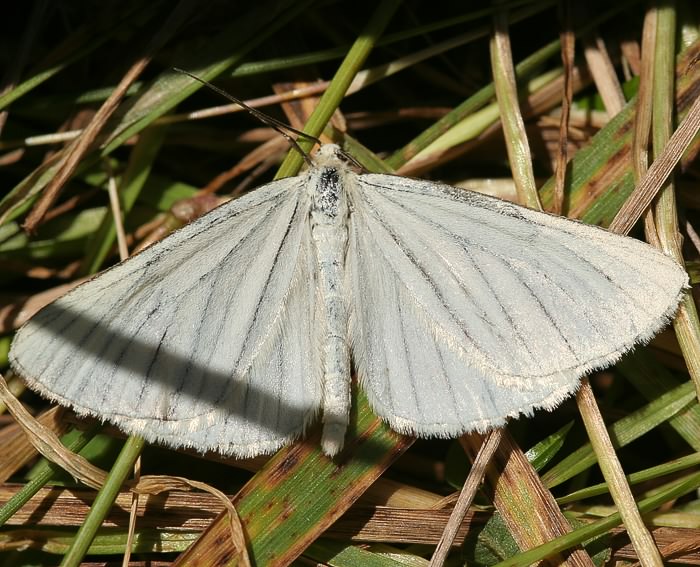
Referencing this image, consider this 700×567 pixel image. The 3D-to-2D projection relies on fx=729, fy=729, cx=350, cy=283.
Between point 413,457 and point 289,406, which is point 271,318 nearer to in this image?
point 289,406

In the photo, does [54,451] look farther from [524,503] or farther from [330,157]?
[524,503]

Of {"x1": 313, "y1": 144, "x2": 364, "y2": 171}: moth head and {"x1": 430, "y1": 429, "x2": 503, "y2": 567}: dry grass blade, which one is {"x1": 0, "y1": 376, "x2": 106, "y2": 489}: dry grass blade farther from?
{"x1": 313, "y1": 144, "x2": 364, "y2": 171}: moth head

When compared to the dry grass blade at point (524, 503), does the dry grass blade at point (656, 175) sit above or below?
above

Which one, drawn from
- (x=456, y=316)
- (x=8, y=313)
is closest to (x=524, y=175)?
(x=456, y=316)

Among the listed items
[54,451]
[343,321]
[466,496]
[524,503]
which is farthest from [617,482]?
[54,451]

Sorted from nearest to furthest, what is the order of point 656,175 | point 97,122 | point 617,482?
point 617,482 → point 656,175 → point 97,122

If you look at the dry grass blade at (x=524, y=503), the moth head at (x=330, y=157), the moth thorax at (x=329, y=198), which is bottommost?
the dry grass blade at (x=524, y=503)

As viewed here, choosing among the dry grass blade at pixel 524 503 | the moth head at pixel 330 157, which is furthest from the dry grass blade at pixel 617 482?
the moth head at pixel 330 157

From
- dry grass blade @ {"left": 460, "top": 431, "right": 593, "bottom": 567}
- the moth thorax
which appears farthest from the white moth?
dry grass blade @ {"left": 460, "top": 431, "right": 593, "bottom": 567}

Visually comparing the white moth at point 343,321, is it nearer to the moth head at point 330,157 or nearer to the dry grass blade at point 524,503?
the moth head at point 330,157
